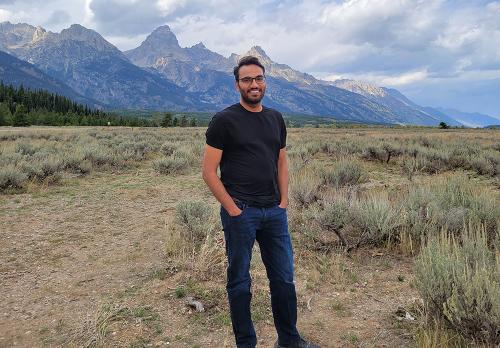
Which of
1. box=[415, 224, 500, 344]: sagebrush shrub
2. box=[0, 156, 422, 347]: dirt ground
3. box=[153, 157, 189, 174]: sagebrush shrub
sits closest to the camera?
box=[415, 224, 500, 344]: sagebrush shrub

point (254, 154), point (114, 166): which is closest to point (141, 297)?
point (254, 154)

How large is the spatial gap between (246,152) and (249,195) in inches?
14.4

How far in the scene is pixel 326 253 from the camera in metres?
6.18

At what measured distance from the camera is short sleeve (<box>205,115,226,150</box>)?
10.6 feet

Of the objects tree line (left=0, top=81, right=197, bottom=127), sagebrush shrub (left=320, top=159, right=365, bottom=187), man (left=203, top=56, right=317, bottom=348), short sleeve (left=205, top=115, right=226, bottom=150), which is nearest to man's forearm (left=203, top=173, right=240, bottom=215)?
man (left=203, top=56, right=317, bottom=348)

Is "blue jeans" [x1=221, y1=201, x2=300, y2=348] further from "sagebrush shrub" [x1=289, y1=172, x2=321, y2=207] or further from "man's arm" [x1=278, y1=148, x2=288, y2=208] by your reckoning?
"sagebrush shrub" [x1=289, y1=172, x2=321, y2=207]

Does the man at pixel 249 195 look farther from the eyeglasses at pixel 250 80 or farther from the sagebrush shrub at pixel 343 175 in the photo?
the sagebrush shrub at pixel 343 175

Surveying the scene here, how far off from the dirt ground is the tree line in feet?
208

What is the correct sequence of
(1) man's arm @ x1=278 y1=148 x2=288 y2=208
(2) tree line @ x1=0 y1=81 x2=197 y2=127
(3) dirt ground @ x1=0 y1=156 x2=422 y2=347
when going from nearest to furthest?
(1) man's arm @ x1=278 y1=148 x2=288 y2=208 → (3) dirt ground @ x1=0 y1=156 x2=422 y2=347 → (2) tree line @ x1=0 y1=81 x2=197 y2=127

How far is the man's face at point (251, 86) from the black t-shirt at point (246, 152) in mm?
118

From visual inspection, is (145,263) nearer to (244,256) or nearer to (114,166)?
(244,256)

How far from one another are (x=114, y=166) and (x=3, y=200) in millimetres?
5910

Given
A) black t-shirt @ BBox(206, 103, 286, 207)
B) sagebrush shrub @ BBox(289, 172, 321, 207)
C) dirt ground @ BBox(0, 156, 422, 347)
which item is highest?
black t-shirt @ BBox(206, 103, 286, 207)

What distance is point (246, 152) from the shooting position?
331 centimetres
